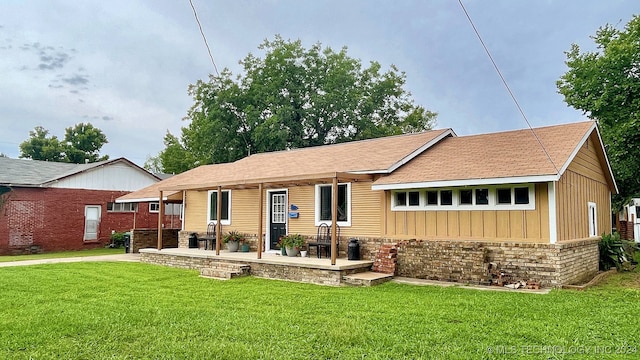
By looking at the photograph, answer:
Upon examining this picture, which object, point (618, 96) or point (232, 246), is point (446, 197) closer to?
point (232, 246)

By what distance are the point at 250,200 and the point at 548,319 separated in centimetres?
967


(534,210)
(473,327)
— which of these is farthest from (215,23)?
(534,210)

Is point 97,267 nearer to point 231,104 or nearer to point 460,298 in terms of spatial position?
point 460,298

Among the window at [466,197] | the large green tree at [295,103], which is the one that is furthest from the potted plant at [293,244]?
the large green tree at [295,103]

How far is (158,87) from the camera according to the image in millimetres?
13148

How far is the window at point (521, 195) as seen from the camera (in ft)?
29.3

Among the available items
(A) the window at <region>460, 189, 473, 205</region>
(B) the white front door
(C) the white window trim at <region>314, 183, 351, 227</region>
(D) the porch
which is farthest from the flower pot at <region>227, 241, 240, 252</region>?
(B) the white front door

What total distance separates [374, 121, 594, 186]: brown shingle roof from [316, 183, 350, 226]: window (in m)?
1.41

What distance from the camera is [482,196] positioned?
942cm

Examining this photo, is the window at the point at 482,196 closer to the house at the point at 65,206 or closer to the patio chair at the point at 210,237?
the patio chair at the point at 210,237

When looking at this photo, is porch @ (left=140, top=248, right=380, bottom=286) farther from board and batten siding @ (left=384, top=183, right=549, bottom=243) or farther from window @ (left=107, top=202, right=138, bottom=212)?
window @ (left=107, top=202, right=138, bottom=212)

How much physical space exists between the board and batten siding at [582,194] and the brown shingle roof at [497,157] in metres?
0.63

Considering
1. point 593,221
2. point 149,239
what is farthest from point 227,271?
point 593,221

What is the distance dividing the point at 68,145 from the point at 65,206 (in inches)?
991
